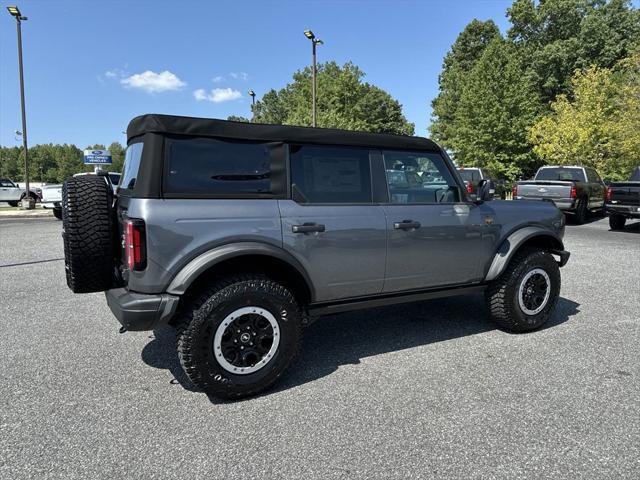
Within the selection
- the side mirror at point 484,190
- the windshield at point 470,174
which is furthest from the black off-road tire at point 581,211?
the side mirror at point 484,190

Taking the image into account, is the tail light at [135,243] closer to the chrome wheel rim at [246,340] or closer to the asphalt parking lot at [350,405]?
the chrome wheel rim at [246,340]

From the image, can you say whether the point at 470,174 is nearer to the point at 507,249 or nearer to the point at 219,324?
the point at 507,249

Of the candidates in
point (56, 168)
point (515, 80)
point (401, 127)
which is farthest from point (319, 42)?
point (56, 168)

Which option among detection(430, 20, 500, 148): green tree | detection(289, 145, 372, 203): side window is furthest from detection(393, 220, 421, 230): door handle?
detection(430, 20, 500, 148): green tree

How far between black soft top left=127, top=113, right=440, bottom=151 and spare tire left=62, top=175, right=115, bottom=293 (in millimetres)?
553

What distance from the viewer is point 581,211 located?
14.6m

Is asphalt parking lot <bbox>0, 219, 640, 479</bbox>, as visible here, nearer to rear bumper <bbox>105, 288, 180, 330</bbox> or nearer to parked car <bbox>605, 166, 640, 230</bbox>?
rear bumper <bbox>105, 288, 180, 330</bbox>

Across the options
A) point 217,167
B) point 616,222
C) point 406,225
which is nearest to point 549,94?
point 616,222

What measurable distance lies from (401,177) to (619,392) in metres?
2.28

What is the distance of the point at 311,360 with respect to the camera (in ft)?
12.3

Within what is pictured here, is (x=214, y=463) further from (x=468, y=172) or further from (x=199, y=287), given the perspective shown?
(x=468, y=172)

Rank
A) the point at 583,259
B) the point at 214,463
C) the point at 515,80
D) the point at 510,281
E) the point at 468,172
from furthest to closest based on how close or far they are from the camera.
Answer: the point at 515,80, the point at 468,172, the point at 583,259, the point at 510,281, the point at 214,463

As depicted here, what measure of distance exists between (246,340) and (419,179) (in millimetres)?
A: 2086

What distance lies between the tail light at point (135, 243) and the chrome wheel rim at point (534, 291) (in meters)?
3.44
